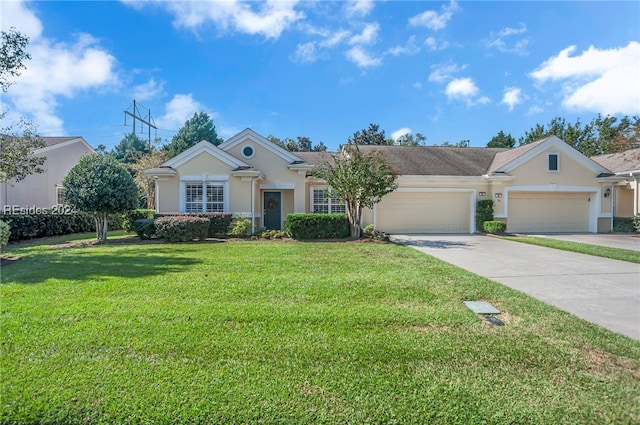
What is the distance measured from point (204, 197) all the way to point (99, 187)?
176 inches

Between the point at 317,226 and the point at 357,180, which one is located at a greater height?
the point at 357,180

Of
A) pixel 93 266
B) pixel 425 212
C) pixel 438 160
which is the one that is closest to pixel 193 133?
pixel 438 160

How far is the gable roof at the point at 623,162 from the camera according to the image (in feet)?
63.0

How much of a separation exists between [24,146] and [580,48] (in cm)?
2186

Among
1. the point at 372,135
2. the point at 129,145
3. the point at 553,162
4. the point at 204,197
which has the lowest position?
the point at 204,197

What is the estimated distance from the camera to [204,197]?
15461 mm

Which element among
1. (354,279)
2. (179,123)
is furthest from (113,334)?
(179,123)

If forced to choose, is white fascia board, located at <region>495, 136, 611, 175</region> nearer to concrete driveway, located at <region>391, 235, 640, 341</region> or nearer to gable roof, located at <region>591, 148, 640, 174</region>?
gable roof, located at <region>591, 148, 640, 174</region>

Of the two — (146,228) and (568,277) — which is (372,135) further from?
(568,277)

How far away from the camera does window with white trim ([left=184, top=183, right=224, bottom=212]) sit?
1547 cm

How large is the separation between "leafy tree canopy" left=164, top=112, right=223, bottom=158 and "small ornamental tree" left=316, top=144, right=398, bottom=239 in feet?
93.9

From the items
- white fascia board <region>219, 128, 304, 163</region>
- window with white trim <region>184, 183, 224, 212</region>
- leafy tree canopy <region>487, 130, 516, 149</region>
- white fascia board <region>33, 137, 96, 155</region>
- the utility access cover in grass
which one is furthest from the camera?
leafy tree canopy <region>487, 130, 516, 149</region>

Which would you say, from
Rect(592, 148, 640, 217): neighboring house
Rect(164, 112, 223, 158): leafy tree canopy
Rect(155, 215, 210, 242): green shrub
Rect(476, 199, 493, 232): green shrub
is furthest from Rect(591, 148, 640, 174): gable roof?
Rect(164, 112, 223, 158): leafy tree canopy

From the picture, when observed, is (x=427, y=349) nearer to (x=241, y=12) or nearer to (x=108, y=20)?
(x=241, y=12)
